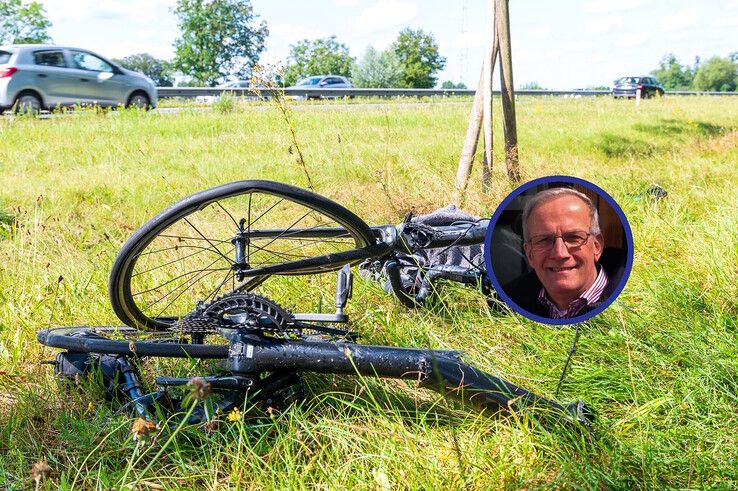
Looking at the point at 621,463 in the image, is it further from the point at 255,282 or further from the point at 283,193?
the point at 255,282

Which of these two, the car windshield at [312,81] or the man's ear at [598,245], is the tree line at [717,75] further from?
the man's ear at [598,245]

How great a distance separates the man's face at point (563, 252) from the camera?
5.92ft

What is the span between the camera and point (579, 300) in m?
1.83


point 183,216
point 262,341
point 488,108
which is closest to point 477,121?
point 488,108

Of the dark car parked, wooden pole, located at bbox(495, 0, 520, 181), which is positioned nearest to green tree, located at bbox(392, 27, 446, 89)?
the dark car parked

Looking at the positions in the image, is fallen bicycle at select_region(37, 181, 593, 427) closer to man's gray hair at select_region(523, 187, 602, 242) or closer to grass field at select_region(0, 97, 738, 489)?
grass field at select_region(0, 97, 738, 489)

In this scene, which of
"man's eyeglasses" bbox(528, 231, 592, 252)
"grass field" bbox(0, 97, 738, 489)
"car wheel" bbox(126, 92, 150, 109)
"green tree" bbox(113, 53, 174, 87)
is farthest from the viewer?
"green tree" bbox(113, 53, 174, 87)

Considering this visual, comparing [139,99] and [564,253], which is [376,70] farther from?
[564,253]

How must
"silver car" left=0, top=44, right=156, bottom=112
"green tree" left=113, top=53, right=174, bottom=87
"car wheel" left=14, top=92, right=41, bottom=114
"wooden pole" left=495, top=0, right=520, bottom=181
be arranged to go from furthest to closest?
"green tree" left=113, top=53, right=174, bottom=87, "car wheel" left=14, top=92, right=41, bottom=114, "silver car" left=0, top=44, right=156, bottom=112, "wooden pole" left=495, top=0, right=520, bottom=181

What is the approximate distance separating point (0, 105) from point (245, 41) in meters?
64.6

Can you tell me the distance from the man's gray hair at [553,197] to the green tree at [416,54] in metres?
68.9

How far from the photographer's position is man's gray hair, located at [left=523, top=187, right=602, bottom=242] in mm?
1816

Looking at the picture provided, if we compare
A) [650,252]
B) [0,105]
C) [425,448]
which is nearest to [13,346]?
[425,448]

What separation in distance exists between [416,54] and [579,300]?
73855 millimetres
